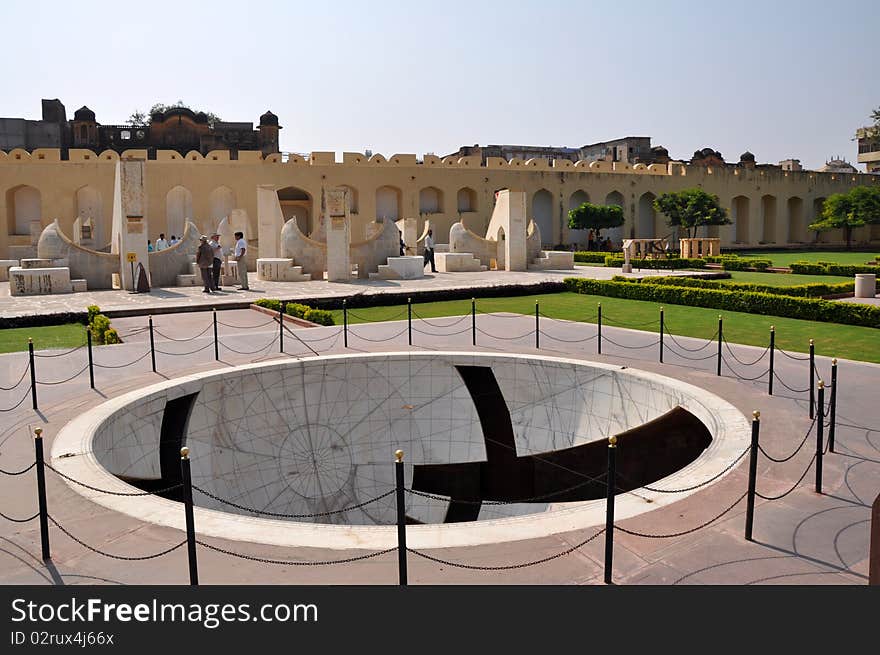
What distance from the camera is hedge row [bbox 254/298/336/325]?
1245cm

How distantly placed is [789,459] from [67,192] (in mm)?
28301

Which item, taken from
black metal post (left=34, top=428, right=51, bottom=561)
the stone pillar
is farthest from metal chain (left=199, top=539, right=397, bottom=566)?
the stone pillar

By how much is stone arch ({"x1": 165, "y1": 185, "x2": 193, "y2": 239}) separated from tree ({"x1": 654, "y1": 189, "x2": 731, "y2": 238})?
21.0m

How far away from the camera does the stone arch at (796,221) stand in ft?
140

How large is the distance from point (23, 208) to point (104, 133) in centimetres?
1079

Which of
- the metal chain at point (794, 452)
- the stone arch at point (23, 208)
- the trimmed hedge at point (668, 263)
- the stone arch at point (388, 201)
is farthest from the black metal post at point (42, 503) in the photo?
the stone arch at point (388, 201)

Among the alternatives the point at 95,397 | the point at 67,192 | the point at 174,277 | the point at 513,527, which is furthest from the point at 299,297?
the point at 67,192

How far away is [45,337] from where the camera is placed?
1129 cm

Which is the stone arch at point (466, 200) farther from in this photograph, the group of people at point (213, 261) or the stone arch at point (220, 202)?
the group of people at point (213, 261)

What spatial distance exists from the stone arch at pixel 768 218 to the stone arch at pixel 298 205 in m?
24.5

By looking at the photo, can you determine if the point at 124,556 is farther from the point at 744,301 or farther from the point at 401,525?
the point at 744,301

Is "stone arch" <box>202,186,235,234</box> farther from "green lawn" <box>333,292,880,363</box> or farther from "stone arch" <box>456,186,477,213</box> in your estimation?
"green lawn" <box>333,292,880,363</box>

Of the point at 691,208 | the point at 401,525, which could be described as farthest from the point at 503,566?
the point at 691,208
